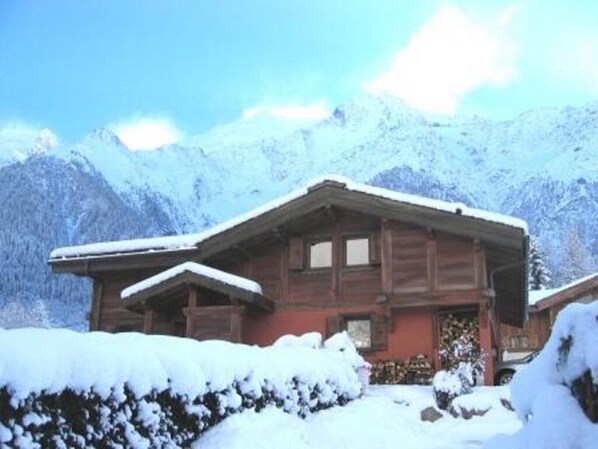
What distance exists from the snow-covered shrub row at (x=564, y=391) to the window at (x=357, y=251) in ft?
48.9

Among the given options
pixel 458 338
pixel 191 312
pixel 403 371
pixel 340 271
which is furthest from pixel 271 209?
pixel 458 338

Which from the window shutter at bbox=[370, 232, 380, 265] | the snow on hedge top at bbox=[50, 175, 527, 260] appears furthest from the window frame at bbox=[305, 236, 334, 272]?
the snow on hedge top at bbox=[50, 175, 527, 260]

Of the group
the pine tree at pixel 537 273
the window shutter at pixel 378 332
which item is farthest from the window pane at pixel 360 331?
the pine tree at pixel 537 273

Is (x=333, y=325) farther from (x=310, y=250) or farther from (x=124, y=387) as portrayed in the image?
(x=124, y=387)

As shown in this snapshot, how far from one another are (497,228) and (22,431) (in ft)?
45.7

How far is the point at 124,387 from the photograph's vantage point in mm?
6320

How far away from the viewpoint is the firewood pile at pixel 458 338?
1727 cm

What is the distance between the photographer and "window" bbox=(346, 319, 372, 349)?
1869cm

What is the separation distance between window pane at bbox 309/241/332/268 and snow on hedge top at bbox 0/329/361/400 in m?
9.57

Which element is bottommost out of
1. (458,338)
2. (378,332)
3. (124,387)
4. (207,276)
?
(124,387)

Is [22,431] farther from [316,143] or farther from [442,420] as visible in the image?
[316,143]

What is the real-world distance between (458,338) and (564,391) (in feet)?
47.7

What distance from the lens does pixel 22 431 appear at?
5.07m

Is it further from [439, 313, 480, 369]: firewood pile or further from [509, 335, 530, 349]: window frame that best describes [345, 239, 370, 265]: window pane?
[509, 335, 530, 349]: window frame
